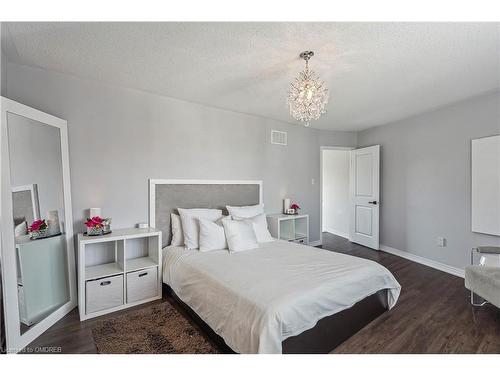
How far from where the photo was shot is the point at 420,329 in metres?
2.01

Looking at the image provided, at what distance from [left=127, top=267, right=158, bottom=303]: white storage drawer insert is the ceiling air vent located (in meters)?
2.74

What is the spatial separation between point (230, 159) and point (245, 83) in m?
1.27

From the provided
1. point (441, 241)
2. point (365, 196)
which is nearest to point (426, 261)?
point (441, 241)

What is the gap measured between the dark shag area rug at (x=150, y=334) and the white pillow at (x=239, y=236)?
2.80ft

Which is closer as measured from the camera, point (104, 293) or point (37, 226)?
→ point (37, 226)

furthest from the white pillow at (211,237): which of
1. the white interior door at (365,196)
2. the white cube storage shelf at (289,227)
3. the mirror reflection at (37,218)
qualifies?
the white interior door at (365,196)

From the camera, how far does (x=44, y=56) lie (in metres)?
2.04

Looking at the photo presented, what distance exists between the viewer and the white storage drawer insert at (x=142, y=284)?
7.91 feet

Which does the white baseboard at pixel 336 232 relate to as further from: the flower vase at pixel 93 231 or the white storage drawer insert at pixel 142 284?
the flower vase at pixel 93 231

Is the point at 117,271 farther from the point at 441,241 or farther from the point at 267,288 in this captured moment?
the point at 441,241

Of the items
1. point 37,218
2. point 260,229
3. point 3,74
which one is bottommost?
point 260,229

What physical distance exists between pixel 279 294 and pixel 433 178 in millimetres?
3432

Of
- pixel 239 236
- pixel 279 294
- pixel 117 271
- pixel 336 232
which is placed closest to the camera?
pixel 279 294

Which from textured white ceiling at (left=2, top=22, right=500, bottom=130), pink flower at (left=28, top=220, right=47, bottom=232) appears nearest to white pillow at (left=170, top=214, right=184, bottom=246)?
pink flower at (left=28, top=220, right=47, bottom=232)
